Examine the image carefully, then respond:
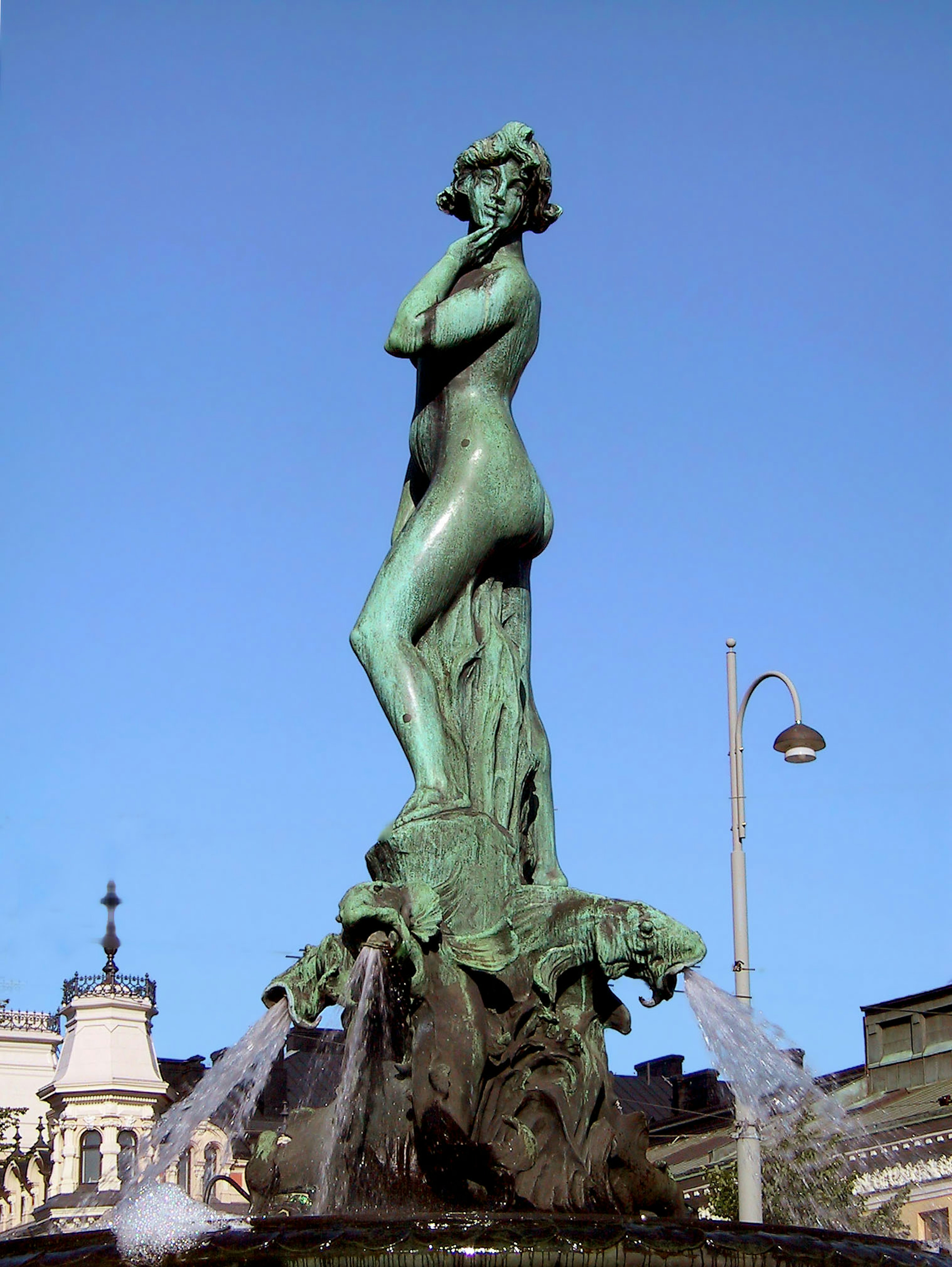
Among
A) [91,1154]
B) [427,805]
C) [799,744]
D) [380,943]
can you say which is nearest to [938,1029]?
[799,744]

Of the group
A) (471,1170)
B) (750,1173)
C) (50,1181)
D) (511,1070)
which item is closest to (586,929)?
(511,1070)

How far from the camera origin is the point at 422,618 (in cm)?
984

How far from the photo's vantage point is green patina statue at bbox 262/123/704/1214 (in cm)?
847

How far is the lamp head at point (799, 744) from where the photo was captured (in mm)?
19234

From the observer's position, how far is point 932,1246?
7.95 meters

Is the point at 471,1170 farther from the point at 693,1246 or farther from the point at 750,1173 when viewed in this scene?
the point at 750,1173

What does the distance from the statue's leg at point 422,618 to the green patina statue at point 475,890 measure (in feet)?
0.04

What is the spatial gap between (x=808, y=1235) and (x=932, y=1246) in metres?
0.78

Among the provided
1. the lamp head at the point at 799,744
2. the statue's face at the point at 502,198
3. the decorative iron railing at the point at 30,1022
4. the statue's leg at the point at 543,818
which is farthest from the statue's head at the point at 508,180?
the decorative iron railing at the point at 30,1022

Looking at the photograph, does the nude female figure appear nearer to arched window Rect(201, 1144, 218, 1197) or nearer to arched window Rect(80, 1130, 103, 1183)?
arched window Rect(201, 1144, 218, 1197)

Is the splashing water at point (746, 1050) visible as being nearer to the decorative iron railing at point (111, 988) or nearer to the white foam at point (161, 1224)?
the white foam at point (161, 1224)

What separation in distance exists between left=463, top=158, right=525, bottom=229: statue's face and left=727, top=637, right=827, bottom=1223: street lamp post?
25.9 ft

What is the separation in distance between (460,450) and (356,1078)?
317 cm

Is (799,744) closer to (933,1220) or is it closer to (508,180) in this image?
(508,180)
